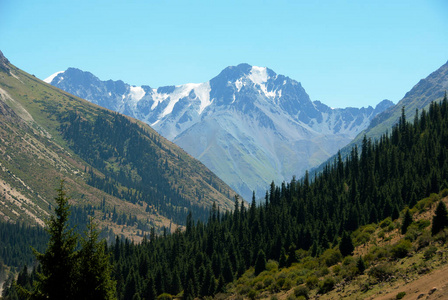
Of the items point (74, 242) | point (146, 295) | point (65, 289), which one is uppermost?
point (74, 242)

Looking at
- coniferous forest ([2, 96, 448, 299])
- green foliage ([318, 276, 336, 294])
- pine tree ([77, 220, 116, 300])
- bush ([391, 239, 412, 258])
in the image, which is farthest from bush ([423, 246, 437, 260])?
pine tree ([77, 220, 116, 300])

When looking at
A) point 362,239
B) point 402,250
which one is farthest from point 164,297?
point 402,250

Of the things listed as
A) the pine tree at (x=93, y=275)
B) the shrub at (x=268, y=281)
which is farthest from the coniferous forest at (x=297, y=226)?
the pine tree at (x=93, y=275)

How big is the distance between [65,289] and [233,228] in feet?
459

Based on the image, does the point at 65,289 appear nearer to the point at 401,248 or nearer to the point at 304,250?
the point at 401,248

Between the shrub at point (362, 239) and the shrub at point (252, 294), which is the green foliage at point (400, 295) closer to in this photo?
the shrub at point (252, 294)

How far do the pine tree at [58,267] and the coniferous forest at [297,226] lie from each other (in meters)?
62.3

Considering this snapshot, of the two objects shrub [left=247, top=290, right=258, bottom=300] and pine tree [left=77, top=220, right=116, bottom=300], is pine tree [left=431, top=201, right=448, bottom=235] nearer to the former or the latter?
shrub [left=247, top=290, right=258, bottom=300]

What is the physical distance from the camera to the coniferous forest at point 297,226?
395 ft

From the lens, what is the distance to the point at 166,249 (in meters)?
176

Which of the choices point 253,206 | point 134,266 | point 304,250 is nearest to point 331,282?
point 304,250

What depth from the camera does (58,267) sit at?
37812 millimetres

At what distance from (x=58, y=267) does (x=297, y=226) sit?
359 ft

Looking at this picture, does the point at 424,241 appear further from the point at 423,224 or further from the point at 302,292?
the point at 302,292
